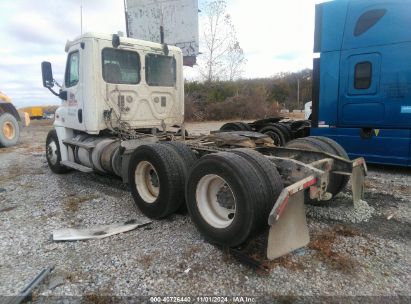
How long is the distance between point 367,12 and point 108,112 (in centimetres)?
548

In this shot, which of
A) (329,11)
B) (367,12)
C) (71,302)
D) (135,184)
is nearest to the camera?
(71,302)

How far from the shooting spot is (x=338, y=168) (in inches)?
164

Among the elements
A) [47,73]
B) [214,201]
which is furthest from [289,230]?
[47,73]

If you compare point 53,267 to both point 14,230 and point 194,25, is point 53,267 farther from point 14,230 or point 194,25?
point 194,25

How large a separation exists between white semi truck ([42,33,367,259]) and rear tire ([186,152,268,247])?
1 cm

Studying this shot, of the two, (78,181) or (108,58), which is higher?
(108,58)

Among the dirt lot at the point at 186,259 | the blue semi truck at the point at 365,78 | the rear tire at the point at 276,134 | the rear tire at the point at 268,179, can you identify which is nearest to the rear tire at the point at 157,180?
the dirt lot at the point at 186,259

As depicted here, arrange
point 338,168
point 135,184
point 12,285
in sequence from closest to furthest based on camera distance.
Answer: point 12,285
point 338,168
point 135,184

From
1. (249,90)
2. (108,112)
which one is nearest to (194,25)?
(249,90)

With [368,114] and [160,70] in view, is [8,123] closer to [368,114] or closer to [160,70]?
[160,70]

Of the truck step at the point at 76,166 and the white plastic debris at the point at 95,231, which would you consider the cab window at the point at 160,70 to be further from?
the white plastic debris at the point at 95,231

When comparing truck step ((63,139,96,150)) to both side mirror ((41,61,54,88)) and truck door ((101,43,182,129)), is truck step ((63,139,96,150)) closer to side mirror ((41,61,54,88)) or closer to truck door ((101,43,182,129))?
truck door ((101,43,182,129))

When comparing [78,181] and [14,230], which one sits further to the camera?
[78,181]

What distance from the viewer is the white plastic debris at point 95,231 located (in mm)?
3955
